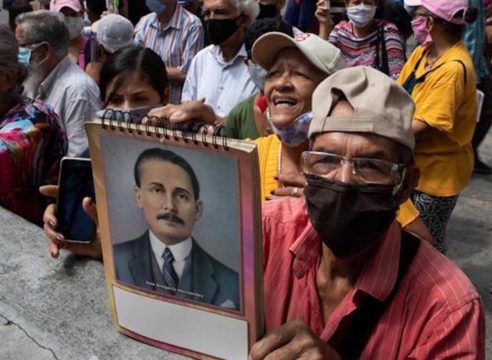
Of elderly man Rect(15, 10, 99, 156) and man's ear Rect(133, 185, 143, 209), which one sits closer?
man's ear Rect(133, 185, 143, 209)

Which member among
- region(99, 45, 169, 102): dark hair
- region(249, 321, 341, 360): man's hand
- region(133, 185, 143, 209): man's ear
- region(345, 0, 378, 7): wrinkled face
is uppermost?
region(133, 185, 143, 209): man's ear

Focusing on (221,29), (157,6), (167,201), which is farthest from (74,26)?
(167,201)

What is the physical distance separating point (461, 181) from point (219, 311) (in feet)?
7.95

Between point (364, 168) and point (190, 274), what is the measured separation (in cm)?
42

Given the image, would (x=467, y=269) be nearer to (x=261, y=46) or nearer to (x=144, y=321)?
(x=261, y=46)

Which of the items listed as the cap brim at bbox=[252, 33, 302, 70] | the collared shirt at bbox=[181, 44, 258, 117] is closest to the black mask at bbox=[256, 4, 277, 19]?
the collared shirt at bbox=[181, 44, 258, 117]

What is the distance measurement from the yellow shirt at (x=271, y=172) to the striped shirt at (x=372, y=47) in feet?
6.70

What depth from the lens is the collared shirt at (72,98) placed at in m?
3.52

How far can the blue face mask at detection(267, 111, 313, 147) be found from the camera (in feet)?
6.82

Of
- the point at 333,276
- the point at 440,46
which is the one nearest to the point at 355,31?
the point at 440,46

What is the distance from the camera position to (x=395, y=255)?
1.41m

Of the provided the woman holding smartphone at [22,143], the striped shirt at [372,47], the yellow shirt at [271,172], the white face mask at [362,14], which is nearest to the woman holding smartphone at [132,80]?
the woman holding smartphone at [22,143]

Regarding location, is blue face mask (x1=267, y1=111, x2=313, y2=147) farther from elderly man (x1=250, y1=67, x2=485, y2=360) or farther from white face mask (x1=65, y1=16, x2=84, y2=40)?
white face mask (x1=65, y1=16, x2=84, y2=40)

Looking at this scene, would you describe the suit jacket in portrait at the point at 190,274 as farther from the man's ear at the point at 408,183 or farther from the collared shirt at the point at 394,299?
the man's ear at the point at 408,183
